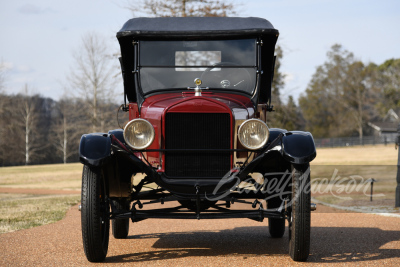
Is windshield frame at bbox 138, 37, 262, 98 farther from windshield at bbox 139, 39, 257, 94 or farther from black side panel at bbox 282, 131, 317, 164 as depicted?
black side panel at bbox 282, 131, 317, 164

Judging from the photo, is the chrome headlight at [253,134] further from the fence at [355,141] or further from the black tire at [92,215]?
the fence at [355,141]

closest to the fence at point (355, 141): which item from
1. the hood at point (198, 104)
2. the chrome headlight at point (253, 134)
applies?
the hood at point (198, 104)

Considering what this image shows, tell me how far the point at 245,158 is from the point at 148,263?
60.8 inches

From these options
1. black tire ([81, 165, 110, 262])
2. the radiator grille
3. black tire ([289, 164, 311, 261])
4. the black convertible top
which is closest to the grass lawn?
black tire ([81, 165, 110, 262])

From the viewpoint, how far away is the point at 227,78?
659 centimetres

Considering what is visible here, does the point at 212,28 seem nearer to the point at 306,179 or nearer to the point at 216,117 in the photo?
the point at 216,117

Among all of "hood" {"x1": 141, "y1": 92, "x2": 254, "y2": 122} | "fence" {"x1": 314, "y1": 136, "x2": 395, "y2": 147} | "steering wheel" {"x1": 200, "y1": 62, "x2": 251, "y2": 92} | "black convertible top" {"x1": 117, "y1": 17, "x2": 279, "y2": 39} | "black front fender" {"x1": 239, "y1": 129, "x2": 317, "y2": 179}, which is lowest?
"fence" {"x1": 314, "y1": 136, "x2": 395, "y2": 147}

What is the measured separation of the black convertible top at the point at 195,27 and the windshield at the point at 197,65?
14cm

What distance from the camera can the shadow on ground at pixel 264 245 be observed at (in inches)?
224

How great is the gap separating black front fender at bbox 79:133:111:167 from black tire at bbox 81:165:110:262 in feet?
0.33

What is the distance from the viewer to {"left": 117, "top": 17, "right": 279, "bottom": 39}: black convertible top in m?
6.50

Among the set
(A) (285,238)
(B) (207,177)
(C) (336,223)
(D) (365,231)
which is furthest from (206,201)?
(C) (336,223)

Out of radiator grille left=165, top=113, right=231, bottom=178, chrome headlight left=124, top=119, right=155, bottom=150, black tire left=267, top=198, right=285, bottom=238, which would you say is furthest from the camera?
black tire left=267, top=198, right=285, bottom=238

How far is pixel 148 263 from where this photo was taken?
5273 millimetres
